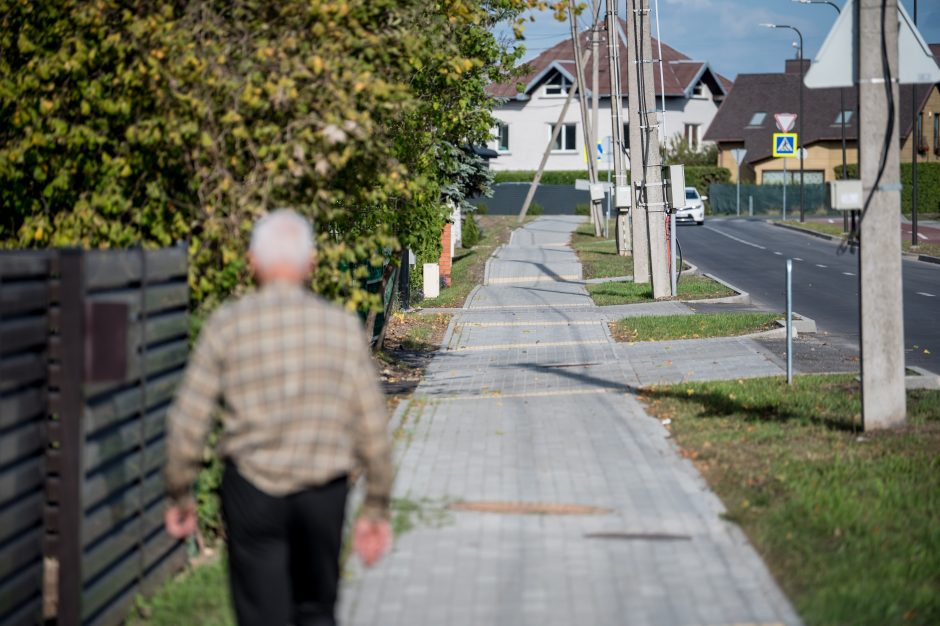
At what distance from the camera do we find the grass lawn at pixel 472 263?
79.8 feet

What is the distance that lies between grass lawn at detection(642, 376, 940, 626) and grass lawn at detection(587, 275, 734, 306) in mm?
11332

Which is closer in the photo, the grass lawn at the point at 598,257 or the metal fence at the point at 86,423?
the metal fence at the point at 86,423

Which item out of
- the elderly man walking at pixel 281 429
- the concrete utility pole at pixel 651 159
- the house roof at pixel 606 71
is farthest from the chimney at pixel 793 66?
the elderly man walking at pixel 281 429

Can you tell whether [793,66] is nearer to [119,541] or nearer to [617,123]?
[617,123]

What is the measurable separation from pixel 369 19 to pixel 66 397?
16.4 ft

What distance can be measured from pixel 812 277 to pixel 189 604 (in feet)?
82.5

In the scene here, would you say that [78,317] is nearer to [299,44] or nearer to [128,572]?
[128,572]

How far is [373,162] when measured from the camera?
860 centimetres

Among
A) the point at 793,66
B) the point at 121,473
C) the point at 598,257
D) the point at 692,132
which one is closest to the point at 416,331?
the point at 121,473

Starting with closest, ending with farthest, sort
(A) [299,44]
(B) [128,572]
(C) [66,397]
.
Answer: (C) [66,397], (B) [128,572], (A) [299,44]

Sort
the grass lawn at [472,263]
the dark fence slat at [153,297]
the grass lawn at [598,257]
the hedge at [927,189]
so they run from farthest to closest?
the hedge at [927,189]
the grass lawn at [598,257]
the grass lawn at [472,263]
the dark fence slat at [153,297]

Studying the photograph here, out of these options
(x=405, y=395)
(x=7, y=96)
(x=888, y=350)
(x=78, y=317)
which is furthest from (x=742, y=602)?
(x=405, y=395)

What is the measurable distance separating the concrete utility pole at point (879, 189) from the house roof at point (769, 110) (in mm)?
67493

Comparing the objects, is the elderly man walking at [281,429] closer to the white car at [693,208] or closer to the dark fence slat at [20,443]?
the dark fence slat at [20,443]
